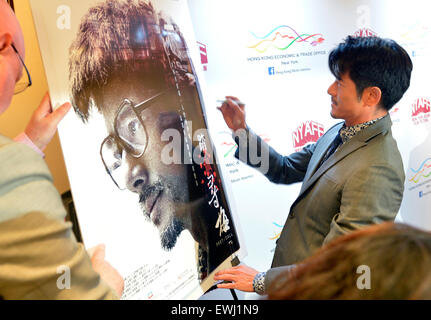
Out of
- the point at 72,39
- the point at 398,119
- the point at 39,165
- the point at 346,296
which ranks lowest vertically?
the point at 398,119

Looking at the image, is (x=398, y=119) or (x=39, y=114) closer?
(x=39, y=114)

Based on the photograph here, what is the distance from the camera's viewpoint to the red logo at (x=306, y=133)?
95.4 inches

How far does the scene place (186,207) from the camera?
1.21 metres

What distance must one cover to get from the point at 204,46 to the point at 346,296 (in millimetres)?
1767

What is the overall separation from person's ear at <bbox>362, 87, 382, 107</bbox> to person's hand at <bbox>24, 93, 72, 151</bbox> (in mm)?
1180

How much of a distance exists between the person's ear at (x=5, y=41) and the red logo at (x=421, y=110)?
3.21 meters

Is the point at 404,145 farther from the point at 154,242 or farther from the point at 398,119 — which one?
the point at 154,242

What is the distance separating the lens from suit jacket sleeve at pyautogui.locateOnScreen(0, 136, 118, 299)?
1.89ft

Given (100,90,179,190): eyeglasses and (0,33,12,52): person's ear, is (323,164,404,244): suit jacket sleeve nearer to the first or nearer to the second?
(100,90,179,190): eyeglasses

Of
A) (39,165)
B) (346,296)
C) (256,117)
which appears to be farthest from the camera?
(256,117)

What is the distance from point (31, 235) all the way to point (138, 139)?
0.50m

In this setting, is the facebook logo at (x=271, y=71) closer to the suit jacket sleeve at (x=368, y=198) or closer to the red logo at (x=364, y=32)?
the red logo at (x=364, y=32)

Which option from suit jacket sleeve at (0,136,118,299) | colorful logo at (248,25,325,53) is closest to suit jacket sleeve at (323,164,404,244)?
suit jacket sleeve at (0,136,118,299)

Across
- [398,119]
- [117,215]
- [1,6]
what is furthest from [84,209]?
[398,119]
